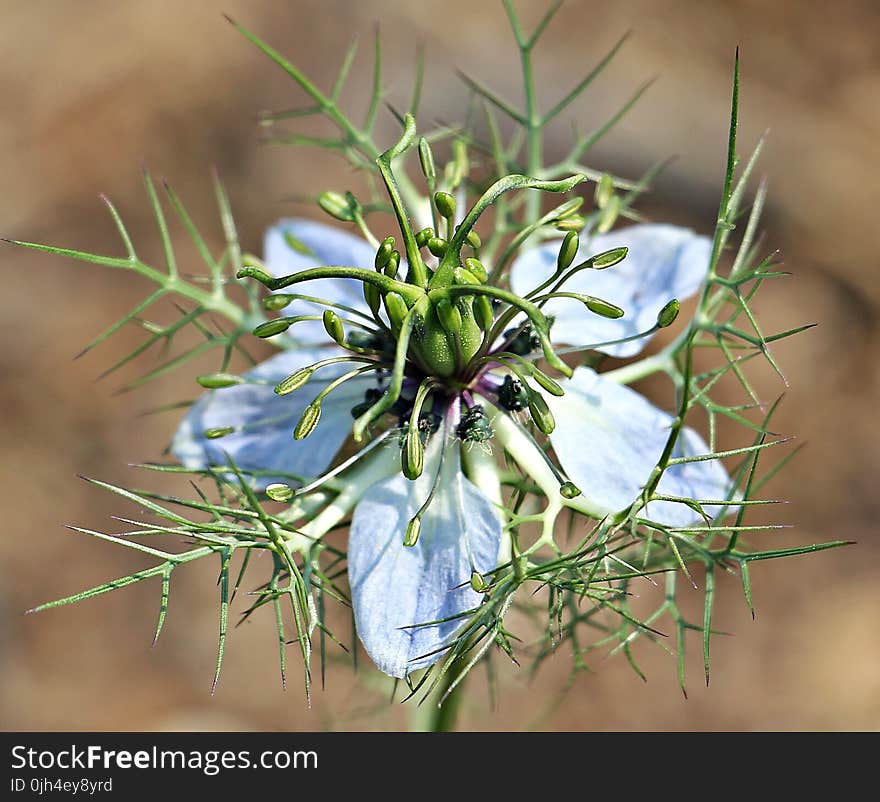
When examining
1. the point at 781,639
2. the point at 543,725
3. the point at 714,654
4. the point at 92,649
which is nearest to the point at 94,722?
the point at 92,649

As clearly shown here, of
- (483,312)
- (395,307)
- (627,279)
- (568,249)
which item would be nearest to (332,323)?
(395,307)

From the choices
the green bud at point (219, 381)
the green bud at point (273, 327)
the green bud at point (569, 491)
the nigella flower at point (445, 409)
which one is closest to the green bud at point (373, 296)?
the nigella flower at point (445, 409)

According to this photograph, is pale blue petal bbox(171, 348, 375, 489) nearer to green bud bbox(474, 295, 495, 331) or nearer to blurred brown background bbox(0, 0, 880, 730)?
green bud bbox(474, 295, 495, 331)

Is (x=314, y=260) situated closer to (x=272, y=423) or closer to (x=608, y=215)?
(x=272, y=423)

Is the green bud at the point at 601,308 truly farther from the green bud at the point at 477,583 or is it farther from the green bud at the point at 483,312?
the green bud at the point at 477,583

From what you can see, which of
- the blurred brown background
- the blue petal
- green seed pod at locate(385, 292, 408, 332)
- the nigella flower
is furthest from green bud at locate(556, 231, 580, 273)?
the blurred brown background

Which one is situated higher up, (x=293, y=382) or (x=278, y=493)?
(x=293, y=382)
